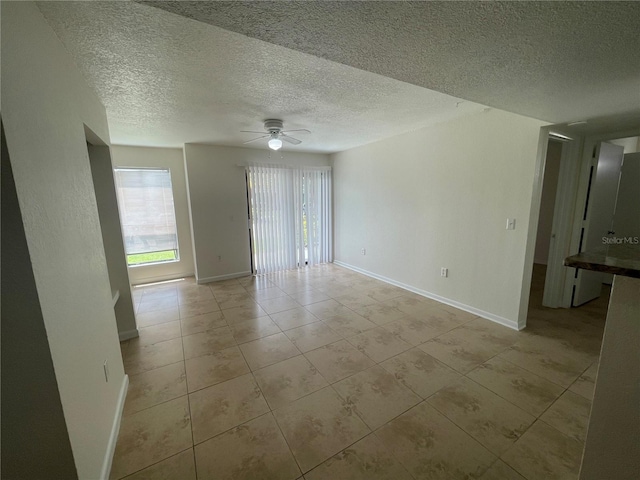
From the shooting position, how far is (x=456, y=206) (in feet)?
10.8

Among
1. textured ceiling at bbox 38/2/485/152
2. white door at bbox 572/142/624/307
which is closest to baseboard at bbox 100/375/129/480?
textured ceiling at bbox 38/2/485/152

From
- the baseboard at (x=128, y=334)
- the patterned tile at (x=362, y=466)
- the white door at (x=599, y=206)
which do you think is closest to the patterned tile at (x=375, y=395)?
the patterned tile at (x=362, y=466)

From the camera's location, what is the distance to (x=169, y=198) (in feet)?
15.6

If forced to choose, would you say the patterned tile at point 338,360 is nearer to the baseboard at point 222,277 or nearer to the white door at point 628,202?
the baseboard at point 222,277

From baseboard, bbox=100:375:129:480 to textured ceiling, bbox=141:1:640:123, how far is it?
7.24 ft

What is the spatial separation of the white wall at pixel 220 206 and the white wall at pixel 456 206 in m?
2.13

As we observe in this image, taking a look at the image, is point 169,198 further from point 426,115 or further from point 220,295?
point 426,115

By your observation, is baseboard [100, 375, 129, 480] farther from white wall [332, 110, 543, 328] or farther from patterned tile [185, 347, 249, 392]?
white wall [332, 110, 543, 328]

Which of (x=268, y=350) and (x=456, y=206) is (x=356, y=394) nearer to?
(x=268, y=350)

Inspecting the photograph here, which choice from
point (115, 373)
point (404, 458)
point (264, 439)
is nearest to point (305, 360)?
point (264, 439)

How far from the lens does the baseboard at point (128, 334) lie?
280cm

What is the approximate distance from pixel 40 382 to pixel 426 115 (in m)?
3.63

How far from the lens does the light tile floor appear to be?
57.6 inches

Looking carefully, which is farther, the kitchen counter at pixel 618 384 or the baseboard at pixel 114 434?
the baseboard at pixel 114 434
